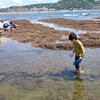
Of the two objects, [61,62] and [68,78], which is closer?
[68,78]

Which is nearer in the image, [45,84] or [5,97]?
[5,97]

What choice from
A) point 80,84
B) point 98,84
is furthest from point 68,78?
point 98,84

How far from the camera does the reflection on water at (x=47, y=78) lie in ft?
19.9

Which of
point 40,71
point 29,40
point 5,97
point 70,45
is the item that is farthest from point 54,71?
point 29,40

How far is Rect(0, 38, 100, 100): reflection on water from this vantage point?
19.9ft

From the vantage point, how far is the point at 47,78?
24.3 feet

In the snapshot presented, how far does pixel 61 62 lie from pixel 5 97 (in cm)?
405

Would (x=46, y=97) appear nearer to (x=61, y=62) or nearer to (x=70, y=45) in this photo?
(x=61, y=62)

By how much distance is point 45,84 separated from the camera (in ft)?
22.5

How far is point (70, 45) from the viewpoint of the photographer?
12.8 meters

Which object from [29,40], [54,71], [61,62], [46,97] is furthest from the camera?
[29,40]

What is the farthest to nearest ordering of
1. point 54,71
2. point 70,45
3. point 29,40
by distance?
point 29,40
point 70,45
point 54,71

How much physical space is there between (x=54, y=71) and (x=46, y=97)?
2332 millimetres

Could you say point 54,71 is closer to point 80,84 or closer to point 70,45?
point 80,84
